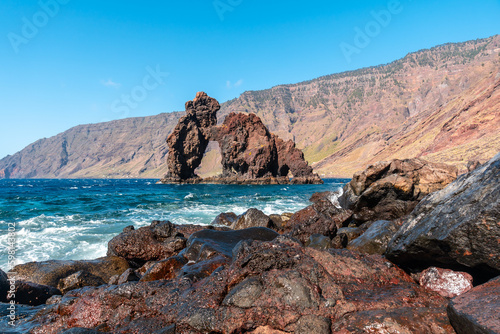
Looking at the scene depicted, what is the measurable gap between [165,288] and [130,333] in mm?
928

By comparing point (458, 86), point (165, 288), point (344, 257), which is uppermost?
point (458, 86)

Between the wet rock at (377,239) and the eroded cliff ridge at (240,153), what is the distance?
3050 inches

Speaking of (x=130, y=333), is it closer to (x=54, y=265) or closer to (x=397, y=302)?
(x=397, y=302)

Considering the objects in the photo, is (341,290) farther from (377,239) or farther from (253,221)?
(253,221)

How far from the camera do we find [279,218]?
1545cm

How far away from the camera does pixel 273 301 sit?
11.9ft

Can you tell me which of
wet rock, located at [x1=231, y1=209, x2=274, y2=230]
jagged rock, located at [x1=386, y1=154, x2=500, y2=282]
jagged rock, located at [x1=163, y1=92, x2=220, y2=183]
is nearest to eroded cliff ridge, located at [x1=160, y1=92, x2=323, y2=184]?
jagged rock, located at [x1=163, y1=92, x2=220, y2=183]

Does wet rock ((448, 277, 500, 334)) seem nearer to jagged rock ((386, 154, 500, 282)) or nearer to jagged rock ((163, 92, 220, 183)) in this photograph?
jagged rock ((386, 154, 500, 282))

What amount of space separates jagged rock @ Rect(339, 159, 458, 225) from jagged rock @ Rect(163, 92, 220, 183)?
289 ft

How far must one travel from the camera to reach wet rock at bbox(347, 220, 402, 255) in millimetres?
6824

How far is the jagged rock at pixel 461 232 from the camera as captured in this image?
3.60 metres

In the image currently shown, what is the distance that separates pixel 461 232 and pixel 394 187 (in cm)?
1179

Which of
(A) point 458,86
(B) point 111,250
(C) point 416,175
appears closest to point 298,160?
(C) point 416,175

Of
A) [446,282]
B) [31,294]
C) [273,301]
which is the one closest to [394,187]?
[446,282]
